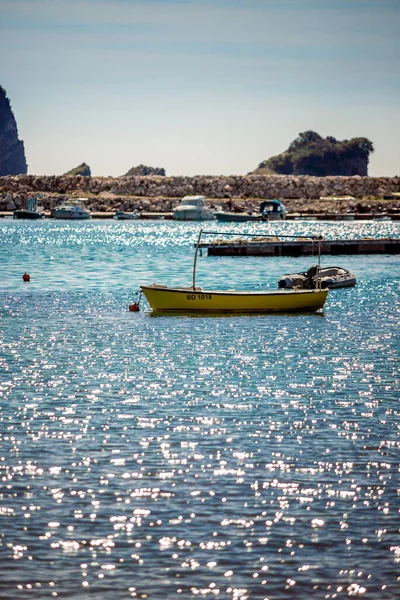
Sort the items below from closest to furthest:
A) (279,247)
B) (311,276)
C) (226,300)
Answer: (226,300)
(311,276)
(279,247)

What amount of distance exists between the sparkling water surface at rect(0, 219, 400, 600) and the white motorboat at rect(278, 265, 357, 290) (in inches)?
475

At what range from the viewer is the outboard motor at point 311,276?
193 feet

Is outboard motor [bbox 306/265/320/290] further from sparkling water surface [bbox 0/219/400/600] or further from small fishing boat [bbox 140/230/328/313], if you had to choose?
sparkling water surface [bbox 0/219/400/600]

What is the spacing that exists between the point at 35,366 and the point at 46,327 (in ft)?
39.7

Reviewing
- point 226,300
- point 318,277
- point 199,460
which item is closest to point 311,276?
point 318,277

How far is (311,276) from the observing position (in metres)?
59.8

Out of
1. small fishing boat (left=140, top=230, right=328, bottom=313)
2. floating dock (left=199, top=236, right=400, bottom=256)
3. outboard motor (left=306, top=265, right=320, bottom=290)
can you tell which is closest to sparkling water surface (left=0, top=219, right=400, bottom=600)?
small fishing boat (left=140, top=230, right=328, bottom=313)

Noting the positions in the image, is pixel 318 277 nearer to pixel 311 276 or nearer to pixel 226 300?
pixel 311 276

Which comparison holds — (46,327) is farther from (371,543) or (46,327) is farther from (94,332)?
(371,543)

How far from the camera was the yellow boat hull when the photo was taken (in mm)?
49625

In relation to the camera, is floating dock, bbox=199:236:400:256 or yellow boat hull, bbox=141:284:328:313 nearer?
yellow boat hull, bbox=141:284:328:313

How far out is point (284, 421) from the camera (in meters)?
25.8

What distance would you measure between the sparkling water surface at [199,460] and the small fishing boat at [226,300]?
2603mm

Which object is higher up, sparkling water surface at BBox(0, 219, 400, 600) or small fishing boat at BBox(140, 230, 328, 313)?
small fishing boat at BBox(140, 230, 328, 313)
